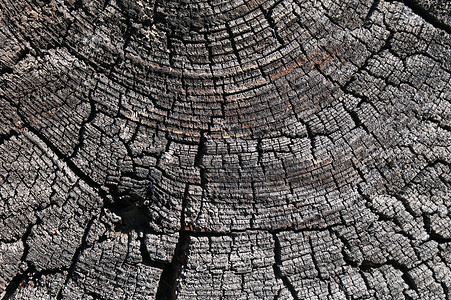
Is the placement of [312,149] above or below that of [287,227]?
above

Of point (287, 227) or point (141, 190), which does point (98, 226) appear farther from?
point (287, 227)

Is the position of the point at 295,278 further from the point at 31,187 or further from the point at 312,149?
the point at 31,187

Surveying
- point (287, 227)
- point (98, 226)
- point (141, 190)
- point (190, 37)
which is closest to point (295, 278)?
point (287, 227)

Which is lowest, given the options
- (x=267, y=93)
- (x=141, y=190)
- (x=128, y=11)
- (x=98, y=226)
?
(x=98, y=226)

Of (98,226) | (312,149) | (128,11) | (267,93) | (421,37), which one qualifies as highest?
(421,37)

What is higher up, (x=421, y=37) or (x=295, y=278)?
(x=421, y=37)

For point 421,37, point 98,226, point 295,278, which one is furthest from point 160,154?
point 421,37
